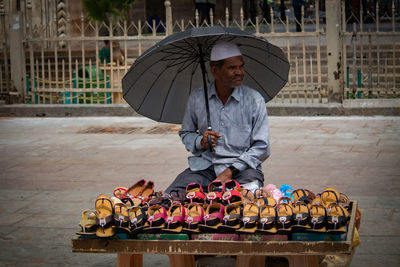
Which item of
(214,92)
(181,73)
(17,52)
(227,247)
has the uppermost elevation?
(17,52)

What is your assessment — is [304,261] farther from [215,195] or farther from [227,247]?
[215,195]

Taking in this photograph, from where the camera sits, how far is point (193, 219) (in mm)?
3170

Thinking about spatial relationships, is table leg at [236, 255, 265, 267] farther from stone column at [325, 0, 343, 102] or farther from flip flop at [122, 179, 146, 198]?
stone column at [325, 0, 343, 102]

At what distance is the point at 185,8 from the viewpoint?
25.7 meters

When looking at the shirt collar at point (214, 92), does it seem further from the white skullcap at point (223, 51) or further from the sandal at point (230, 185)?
the sandal at point (230, 185)

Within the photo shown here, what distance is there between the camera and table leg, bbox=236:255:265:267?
11.3 feet

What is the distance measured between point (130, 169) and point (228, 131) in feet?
11.2

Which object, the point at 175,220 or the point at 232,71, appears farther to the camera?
the point at 232,71

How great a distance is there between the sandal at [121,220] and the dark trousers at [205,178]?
794 millimetres

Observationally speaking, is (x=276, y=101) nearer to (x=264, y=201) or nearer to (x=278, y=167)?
(x=278, y=167)

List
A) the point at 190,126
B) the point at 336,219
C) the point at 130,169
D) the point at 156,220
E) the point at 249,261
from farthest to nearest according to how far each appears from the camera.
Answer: the point at 130,169
the point at 190,126
the point at 249,261
the point at 156,220
the point at 336,219

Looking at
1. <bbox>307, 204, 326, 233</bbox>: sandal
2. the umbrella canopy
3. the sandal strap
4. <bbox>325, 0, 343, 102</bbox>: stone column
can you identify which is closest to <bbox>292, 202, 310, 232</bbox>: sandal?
<bbox>307, 204, 326, 233</bbox>: sandal

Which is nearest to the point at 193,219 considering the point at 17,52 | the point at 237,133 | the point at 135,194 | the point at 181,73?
the point at 135,194

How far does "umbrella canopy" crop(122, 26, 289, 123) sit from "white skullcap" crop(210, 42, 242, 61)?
0.09 metres
